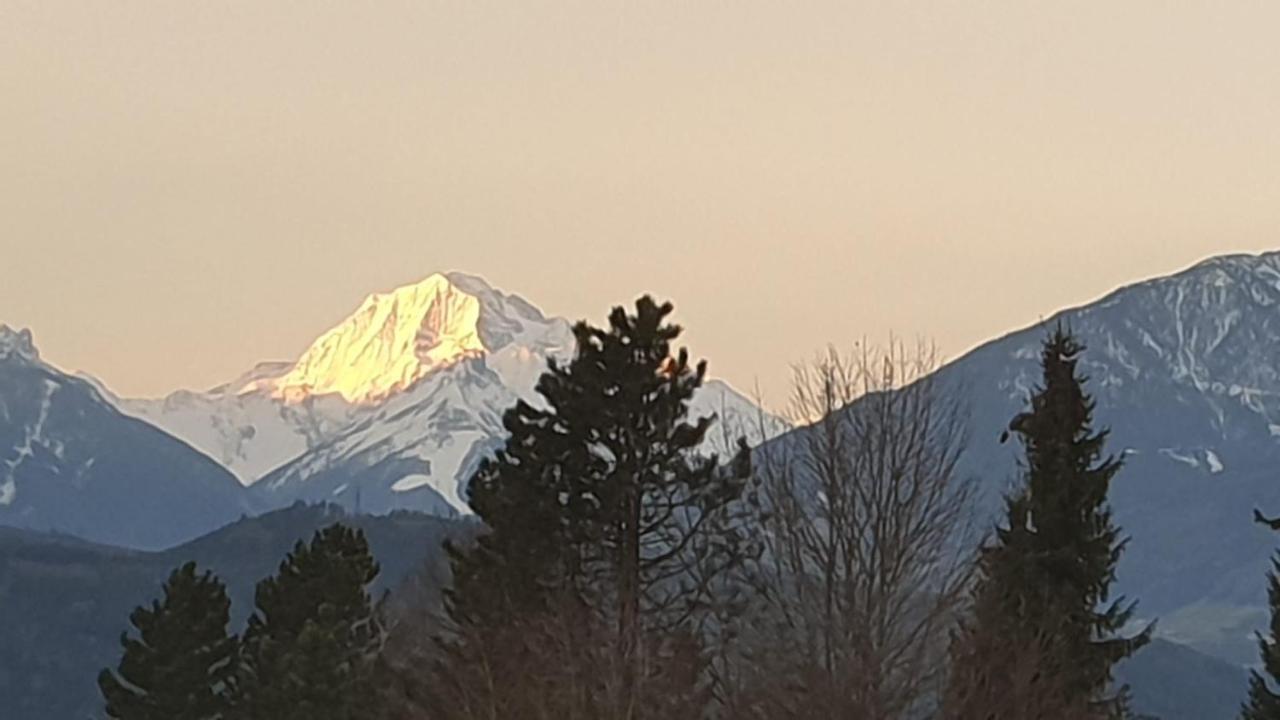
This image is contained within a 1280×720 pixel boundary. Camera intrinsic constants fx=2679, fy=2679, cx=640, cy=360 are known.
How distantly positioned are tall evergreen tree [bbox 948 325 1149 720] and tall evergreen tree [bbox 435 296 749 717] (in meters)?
4.56

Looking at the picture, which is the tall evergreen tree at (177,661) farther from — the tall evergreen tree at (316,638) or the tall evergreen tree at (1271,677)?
the tall evergreen tree at (1271,677)

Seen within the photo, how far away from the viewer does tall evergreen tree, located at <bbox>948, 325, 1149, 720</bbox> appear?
4109cm

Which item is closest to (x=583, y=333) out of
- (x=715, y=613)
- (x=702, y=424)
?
(x=702, y=424)

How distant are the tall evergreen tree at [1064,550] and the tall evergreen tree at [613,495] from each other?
14.9 feet

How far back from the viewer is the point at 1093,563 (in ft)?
141

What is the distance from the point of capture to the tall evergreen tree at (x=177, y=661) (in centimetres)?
6359

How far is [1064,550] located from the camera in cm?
4269

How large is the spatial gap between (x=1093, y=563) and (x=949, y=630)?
699 centimetres

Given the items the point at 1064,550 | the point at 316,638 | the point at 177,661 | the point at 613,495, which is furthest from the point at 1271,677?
the point at 177,661

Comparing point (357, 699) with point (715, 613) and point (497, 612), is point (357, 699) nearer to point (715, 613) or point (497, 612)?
point (497, 612)

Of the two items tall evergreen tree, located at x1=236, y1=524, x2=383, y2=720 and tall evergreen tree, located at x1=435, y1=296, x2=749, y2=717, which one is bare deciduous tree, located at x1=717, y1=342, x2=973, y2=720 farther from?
tall evergreen tree, located at x1=236, y1=524, x2=383, y2=720

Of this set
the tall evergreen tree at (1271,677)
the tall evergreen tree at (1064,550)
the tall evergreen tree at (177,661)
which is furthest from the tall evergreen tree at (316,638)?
the tall evergreen tree at (1064,550)

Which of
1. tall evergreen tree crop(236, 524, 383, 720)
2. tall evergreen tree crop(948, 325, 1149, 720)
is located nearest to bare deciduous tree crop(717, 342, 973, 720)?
tall evergreen tree crop(948, 325, 1149, 720)

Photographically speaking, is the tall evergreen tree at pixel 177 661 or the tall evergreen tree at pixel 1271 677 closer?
the tall evergreen tree at pixel 1271 677
